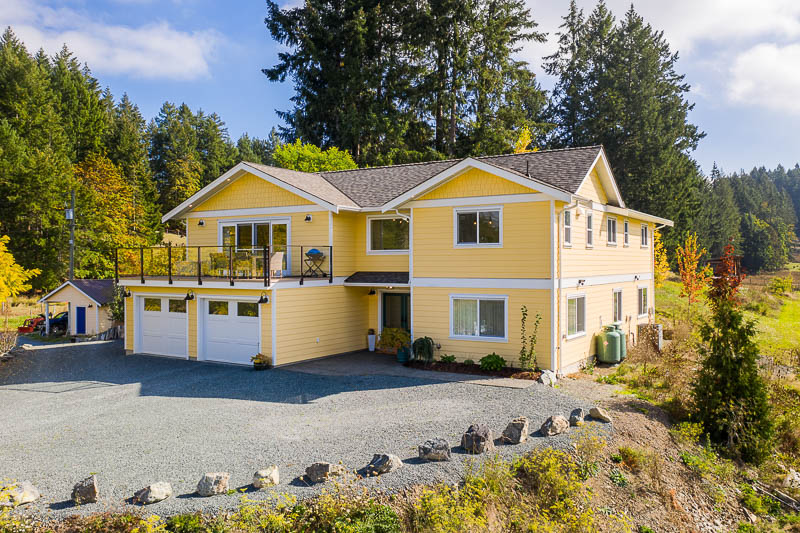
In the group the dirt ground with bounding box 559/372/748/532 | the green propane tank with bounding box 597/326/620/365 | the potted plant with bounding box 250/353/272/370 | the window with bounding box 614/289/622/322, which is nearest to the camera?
the dirt ground with bounding box 559/372/748/532

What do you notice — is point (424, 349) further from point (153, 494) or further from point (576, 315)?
point (153, 494)

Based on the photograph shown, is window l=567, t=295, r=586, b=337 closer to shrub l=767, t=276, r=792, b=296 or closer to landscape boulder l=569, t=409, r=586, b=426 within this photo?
landscape boulder l=569, t=409, r=586, b=426

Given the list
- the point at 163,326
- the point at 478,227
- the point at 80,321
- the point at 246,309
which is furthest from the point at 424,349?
the point at 80,321

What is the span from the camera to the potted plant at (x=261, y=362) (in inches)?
631

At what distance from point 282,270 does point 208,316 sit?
2.81 metres

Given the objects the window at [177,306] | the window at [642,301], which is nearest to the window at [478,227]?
the window at [177,306]

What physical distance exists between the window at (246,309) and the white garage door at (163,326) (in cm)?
243

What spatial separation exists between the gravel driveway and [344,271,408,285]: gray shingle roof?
3848mm

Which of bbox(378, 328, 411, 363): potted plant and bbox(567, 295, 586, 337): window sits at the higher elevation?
bbox(567, 295, 586, 337): window

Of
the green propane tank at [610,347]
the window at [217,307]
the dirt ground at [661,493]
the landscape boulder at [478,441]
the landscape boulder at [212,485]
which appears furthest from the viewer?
the window at [217,307]

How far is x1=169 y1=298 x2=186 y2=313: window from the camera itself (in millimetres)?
18252

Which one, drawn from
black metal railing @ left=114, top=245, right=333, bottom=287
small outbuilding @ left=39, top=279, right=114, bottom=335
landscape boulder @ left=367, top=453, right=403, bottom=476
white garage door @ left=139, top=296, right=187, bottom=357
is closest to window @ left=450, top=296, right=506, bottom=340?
black metal railing @ left=114, top=245, right=333, bottom=287

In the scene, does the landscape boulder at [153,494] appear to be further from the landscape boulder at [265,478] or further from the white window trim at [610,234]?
the white window trim at [610,234]

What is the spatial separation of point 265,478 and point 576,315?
1138 centimetres
